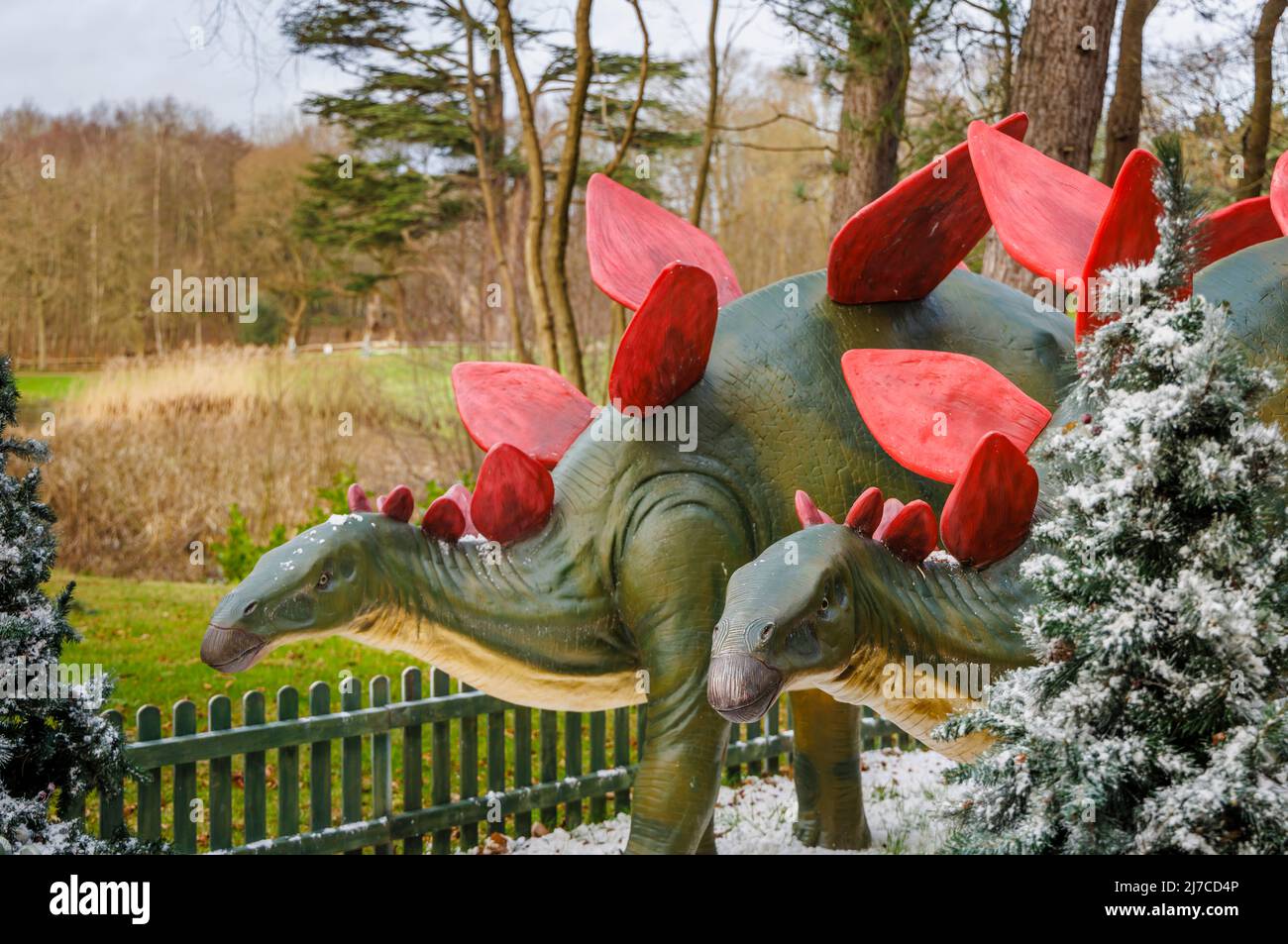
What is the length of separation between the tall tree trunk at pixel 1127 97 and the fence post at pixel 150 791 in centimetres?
603

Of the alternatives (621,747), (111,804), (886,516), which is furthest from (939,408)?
(621,747)

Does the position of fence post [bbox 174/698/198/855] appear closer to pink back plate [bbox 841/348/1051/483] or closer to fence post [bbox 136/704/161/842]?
fence post [bbox 136/704/161/842]

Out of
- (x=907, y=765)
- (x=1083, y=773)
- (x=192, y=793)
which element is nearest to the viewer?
(x=1083, y=773)

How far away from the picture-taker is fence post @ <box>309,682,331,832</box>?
4863 mm

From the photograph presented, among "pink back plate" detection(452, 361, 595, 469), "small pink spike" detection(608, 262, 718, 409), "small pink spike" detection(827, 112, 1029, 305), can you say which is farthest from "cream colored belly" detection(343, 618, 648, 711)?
"small pink spike" detection(827, 112, 1029, 305)

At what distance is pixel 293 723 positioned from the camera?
187 inches

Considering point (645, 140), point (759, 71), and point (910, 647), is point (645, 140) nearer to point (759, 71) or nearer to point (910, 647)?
point (759, 71)

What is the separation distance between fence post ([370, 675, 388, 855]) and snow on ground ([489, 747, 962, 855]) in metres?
0.53

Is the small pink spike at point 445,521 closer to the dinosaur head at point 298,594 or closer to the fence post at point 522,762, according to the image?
the dinosaur head at point 298,594

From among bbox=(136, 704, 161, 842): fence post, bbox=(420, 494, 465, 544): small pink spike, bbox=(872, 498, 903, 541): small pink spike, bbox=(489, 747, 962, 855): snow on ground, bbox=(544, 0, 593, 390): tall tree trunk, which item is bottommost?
bbox=(489, 747, 962, 855): snow on ground

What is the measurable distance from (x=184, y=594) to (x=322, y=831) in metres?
6.22

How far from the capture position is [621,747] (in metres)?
6.04

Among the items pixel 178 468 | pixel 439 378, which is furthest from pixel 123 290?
pixel 178 468

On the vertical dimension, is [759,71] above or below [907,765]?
above
